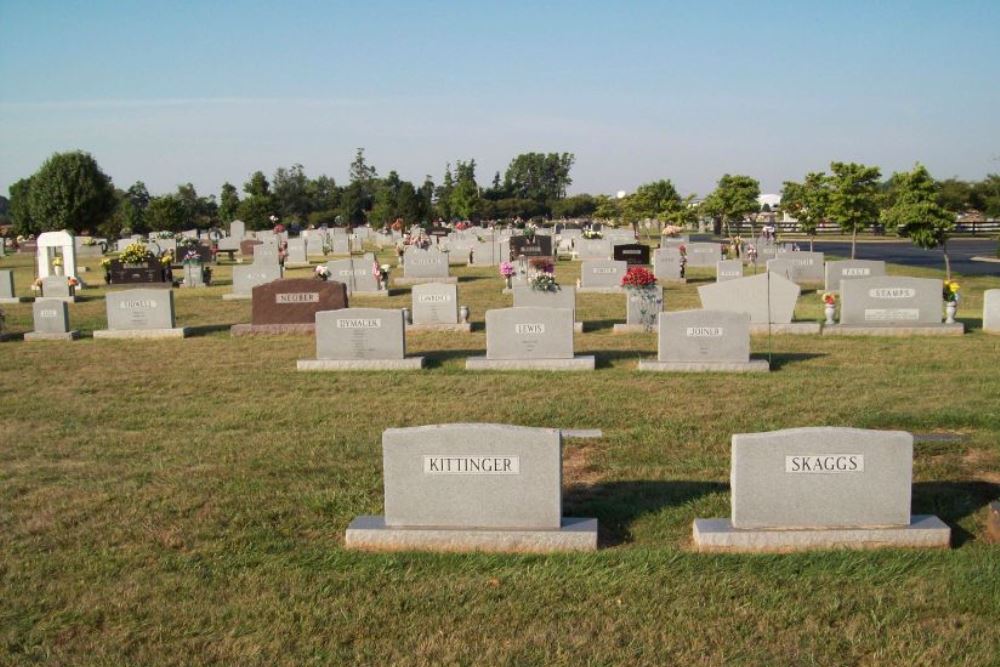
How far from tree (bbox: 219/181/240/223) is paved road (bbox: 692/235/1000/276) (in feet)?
130

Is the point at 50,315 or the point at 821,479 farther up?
the point at 50,315

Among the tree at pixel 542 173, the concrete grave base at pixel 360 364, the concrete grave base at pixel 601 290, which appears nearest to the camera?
the concrete grave base at pixel 360 364

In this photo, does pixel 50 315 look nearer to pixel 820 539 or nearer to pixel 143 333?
pixel 143 333

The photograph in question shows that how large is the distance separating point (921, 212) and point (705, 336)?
14.9 meters

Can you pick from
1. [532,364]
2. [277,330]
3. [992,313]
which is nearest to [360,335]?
[532,364]

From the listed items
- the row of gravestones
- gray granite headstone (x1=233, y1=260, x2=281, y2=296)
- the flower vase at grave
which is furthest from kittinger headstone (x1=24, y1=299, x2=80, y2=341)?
the flower vase at grave

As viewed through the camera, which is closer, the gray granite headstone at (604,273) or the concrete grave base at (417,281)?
the gray granite headstone at (604,273)

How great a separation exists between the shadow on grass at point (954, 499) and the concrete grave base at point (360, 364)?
7906 millimetres

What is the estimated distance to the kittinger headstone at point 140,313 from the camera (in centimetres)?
1886

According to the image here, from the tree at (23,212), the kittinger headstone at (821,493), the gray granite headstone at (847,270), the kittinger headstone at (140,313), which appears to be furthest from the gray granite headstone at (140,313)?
the tree at (23,212)

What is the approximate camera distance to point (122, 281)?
29969 mm

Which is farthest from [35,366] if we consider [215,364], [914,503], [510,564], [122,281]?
[122,281]

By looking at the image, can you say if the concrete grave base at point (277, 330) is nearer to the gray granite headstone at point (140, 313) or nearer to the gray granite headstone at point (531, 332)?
the gray granite headstone at point (140, 313)

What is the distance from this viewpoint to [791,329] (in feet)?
56.8
